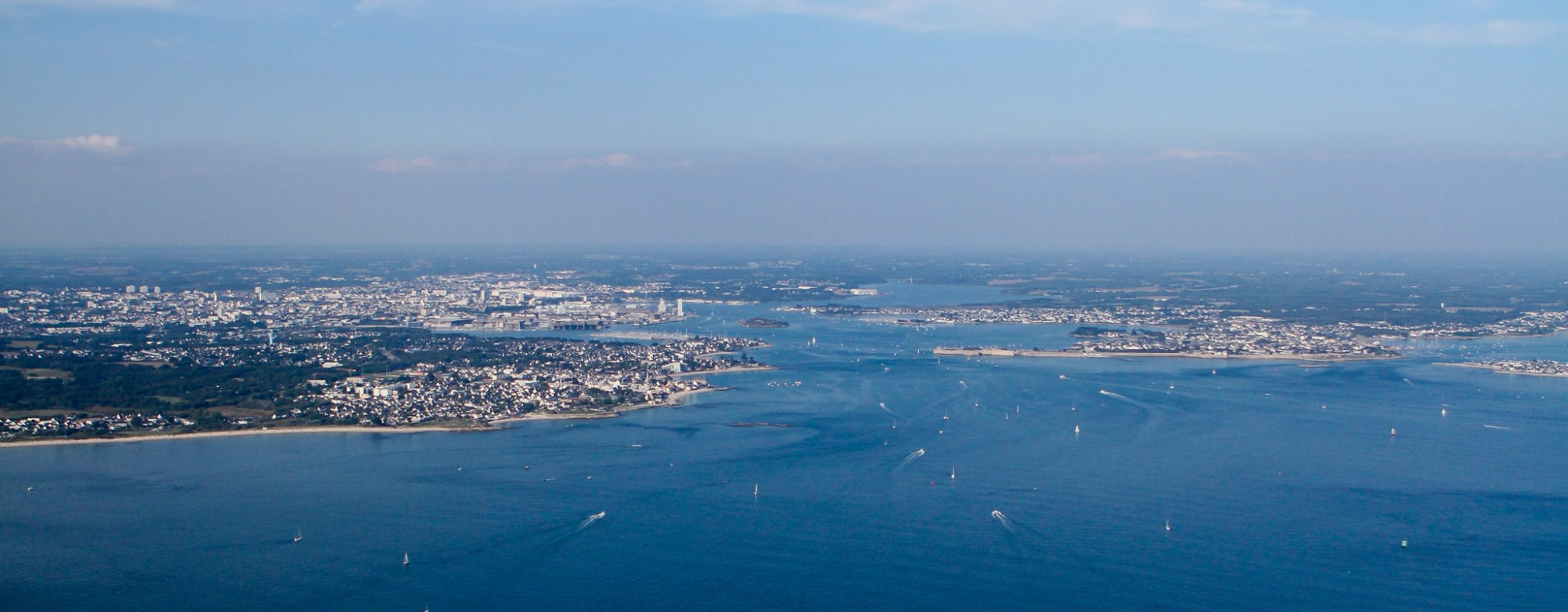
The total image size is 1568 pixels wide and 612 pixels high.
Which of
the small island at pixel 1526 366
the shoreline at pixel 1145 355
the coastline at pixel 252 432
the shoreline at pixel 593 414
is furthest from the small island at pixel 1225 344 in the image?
the coastline at pixel 252 432

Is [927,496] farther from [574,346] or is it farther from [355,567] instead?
[574,346]

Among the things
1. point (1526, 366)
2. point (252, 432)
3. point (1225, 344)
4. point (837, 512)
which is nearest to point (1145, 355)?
point (1225, 344)

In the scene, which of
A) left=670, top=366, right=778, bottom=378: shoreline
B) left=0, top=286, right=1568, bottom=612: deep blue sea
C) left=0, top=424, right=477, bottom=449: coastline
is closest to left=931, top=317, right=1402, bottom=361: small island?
left=670, top=366, right=778, bottom=378: shoreline

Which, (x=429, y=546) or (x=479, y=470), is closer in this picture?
(x=429, y=546)

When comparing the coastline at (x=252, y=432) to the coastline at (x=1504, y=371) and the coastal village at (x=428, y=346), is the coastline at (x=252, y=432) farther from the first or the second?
the coastline at (x=1504, y=371)

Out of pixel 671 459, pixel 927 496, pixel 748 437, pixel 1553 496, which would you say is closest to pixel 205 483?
pixel 671 459

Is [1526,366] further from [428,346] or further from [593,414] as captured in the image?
[428,346]
